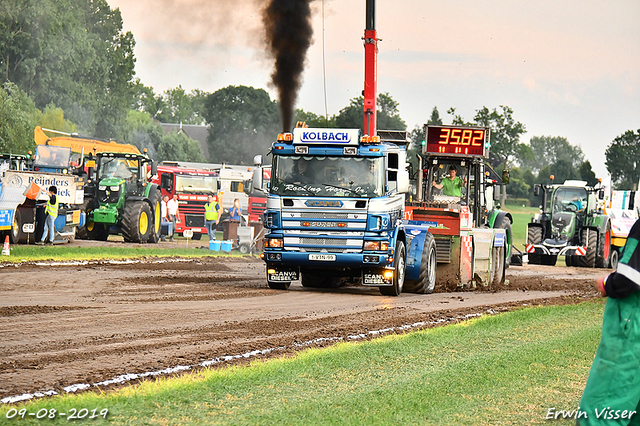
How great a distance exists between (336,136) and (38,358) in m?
9.10

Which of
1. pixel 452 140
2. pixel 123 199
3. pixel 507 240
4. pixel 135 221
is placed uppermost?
pixel 452 140

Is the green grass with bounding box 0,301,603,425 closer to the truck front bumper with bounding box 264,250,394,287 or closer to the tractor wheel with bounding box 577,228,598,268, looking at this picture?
the truck front bumper with bounding box 264,250,394,287

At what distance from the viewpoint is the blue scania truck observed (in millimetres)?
16219

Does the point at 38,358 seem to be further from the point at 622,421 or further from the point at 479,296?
the point at 479,296

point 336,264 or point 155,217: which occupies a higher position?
point 155,217

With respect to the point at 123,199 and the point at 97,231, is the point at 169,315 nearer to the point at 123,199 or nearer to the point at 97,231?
the point at 123,199

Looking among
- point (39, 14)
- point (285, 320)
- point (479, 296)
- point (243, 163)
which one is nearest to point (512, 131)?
point (243, 163)

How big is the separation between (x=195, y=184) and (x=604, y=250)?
20064 mm

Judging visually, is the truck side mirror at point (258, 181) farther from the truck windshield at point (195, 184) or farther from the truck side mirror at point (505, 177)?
the truck windshield at point (195, 184)

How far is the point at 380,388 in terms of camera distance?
7.63m

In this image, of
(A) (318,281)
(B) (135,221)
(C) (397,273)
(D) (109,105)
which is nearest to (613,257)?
(A) (318,281)

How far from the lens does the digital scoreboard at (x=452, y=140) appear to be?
21.5 m

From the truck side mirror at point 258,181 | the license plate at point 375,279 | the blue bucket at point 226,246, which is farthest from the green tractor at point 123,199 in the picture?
the license plate at point 375,279

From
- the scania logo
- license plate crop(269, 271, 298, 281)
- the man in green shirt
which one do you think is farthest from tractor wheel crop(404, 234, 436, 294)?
the man in green shirt
